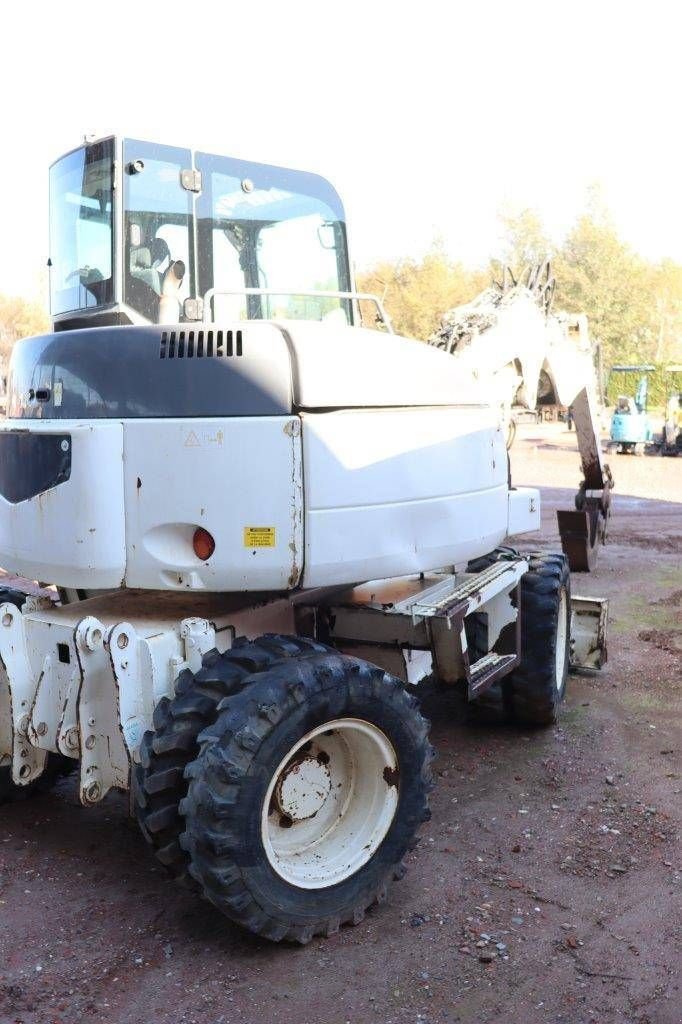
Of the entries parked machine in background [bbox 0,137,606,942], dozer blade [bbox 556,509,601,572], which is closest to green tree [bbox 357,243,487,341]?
dozer blade [bbox 556,509,601,572]

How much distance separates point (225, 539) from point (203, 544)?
0.11 m

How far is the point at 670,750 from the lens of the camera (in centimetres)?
580

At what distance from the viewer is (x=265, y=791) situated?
367cm

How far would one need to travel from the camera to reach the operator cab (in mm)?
4578

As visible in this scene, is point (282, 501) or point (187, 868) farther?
point (282, 501)

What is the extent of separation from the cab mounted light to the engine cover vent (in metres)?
0.69

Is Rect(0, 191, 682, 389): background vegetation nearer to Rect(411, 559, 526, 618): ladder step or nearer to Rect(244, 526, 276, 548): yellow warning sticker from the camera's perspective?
Rect(411, 559, 526, 618): ladder step

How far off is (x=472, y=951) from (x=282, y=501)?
6.05ft

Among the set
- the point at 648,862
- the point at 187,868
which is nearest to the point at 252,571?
the point at 187,868

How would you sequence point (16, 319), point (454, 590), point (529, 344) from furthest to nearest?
point (16, 319)
point (529, 344)
point (454, 590)

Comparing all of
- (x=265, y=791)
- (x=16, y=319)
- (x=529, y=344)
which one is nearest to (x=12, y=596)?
(x=265, y=791)

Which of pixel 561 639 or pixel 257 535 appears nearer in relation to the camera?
pixel 257 535

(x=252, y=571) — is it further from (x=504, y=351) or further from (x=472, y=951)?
(x=504, y=351)

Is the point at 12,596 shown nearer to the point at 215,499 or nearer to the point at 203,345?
the point at 215,499
